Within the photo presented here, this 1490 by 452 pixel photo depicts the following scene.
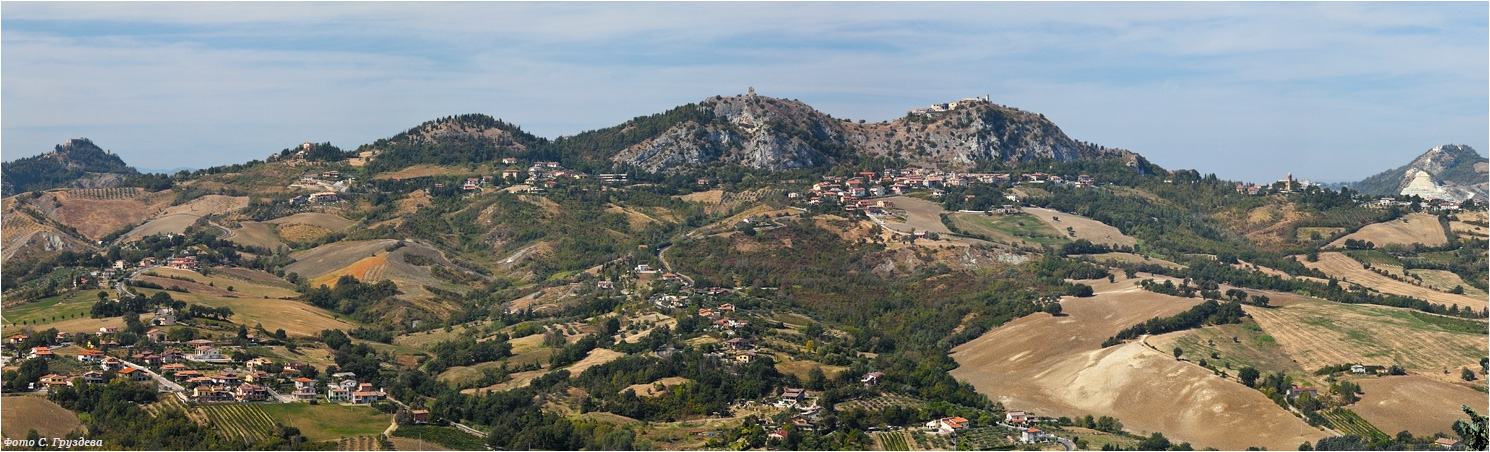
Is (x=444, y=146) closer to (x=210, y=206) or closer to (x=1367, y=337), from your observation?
(x=210, y=206)

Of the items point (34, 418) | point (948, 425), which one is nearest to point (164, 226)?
point (34, 418)

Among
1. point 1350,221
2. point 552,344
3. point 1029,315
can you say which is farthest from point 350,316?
point 1350,221

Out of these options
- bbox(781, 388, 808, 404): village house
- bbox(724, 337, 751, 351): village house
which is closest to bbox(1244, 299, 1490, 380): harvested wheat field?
bbox(781, 388, 808, 404): village house

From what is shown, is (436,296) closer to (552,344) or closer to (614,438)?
(552,344)

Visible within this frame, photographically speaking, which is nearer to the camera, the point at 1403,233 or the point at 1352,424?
the point at 1352,424

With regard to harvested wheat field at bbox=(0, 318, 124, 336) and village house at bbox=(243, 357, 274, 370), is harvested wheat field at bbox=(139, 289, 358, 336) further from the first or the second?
village house at bbox=(243, 357, 274, 370)

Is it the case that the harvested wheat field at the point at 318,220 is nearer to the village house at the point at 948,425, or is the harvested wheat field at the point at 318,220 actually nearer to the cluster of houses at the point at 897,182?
the cluster of houses at the point at 897,182
